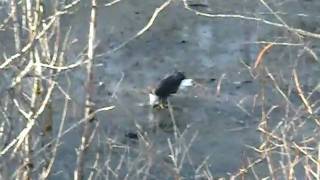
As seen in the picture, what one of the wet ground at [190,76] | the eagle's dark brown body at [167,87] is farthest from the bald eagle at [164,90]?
the wet ground at [190,76]

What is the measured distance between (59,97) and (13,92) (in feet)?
15.0

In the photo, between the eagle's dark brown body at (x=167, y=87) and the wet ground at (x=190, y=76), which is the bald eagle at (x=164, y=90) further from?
the wet ground at (x=190, y=76)

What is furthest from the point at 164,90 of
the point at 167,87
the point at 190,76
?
the point at 190,76

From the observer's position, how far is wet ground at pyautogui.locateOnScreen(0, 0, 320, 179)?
7.89m

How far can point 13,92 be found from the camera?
4.06 meters

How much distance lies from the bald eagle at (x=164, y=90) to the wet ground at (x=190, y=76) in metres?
0.10

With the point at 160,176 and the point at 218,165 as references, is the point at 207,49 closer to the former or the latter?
the point at 218,165

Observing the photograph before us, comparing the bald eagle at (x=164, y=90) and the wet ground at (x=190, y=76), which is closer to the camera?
the wet ground at (x=190, y=76)

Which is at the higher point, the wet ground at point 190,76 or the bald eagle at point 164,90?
the bald eagle at point 164,90

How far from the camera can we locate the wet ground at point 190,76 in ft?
25.9

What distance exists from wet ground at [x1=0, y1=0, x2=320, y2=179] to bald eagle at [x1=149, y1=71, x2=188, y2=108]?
10 centimetres

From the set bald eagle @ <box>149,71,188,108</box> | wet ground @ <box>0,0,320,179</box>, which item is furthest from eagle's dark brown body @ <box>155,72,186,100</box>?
wet ground @ <box>0,0,320,179</box>

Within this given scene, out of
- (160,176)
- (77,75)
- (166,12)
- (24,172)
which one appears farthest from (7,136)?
(166,12)

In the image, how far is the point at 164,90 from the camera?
8820 millimetres
